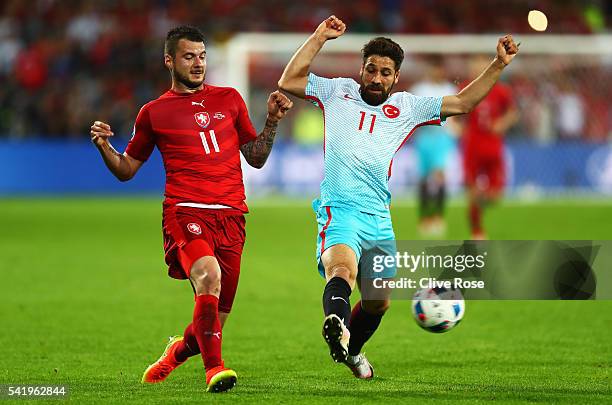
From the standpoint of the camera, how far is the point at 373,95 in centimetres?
708

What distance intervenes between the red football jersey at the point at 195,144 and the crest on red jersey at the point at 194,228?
15cm

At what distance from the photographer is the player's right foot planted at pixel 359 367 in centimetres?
722

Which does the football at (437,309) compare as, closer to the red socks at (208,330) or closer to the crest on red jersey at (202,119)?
the red socks at (208,330)

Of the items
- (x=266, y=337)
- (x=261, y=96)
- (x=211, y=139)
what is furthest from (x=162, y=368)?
(x=261, y=96)

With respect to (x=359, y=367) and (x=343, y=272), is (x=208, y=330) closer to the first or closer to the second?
(x=343, y=272)

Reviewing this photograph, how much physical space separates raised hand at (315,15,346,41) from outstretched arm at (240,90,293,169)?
436 mm

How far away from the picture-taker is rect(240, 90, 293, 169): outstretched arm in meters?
6.89

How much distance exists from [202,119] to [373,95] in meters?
1.06

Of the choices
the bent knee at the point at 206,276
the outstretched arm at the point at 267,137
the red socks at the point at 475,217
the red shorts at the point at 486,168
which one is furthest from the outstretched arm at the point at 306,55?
the red shorts at the point at 486,168

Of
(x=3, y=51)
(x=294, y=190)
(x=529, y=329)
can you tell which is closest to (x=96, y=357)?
(x=529, y=329)

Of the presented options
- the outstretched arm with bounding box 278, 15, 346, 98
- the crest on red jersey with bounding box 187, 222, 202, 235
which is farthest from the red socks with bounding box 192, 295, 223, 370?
the outstretched arm with bounding box 278, 15, 346, 98

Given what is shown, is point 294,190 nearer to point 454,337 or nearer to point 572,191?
point 572,191

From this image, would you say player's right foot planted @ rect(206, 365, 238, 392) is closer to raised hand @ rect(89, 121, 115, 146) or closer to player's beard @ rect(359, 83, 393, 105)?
raised hand @ rect(89, 121, 115, 146)

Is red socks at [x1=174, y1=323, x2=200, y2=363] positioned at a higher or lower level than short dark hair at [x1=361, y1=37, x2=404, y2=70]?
lower
